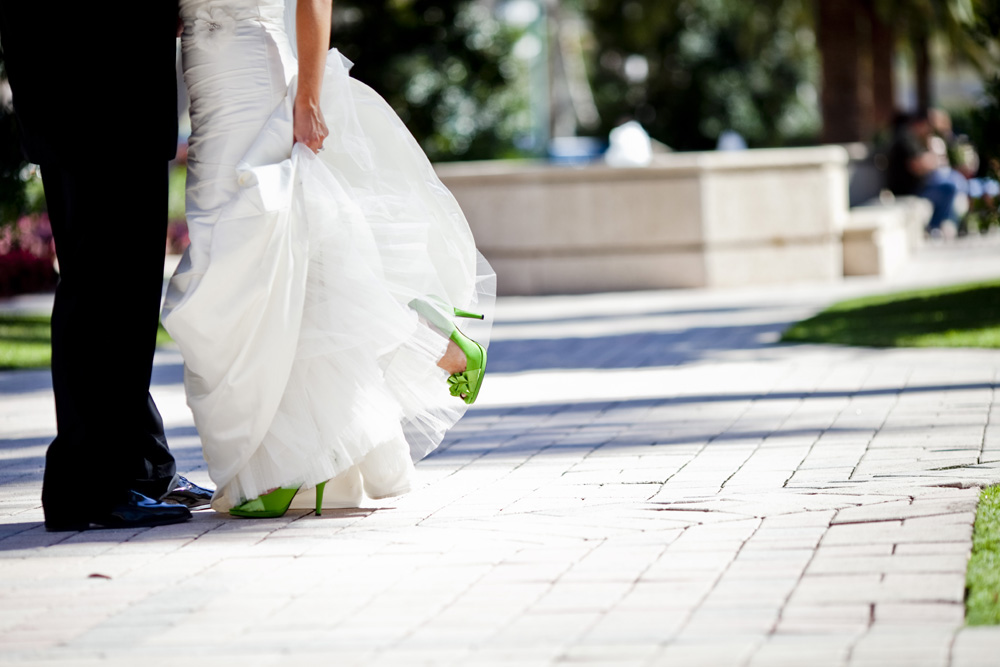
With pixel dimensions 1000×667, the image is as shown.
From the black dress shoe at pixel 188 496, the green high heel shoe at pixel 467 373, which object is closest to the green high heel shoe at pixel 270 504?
the black dress shoe at pixel 188 496

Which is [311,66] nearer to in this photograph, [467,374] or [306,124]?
[306,124]

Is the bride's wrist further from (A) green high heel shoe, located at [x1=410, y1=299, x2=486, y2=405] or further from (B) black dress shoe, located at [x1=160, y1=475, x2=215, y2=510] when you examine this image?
(B) black dress shoe, located at [x1=160, y1=475, x2=215, y2=510]

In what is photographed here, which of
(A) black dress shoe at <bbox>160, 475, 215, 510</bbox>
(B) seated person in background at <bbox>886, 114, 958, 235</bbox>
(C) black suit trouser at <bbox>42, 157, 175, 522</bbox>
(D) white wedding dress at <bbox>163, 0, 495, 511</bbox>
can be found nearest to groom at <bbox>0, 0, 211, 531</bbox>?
(C) black suit trouser at <bbox>42, 157, 175, 522</bbox>

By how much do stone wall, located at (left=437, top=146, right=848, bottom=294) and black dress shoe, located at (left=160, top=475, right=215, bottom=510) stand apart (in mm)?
9528

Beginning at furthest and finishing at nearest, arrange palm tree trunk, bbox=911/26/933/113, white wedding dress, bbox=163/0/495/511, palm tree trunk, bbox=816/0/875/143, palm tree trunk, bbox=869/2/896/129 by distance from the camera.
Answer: palm tree trunk, bbox=911/26/933/113 → palm tree trunk, bbox=869/2/896/129 → palm tree trunk, bbox=816/0/875/143 → white wedding dress, bbox=163/0/495/511

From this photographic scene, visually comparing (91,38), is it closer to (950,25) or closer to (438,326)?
(438,326)

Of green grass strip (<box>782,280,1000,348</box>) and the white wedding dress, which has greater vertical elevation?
the white wedding dress

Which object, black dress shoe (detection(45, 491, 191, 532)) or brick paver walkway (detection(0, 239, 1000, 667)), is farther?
black dress shoe (detection(45, 491, 191, 532))

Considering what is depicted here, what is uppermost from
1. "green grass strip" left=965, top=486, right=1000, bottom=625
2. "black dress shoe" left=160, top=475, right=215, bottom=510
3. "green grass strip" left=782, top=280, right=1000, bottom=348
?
"green grass strip" left=965, top=486, right=1000, bottom=625

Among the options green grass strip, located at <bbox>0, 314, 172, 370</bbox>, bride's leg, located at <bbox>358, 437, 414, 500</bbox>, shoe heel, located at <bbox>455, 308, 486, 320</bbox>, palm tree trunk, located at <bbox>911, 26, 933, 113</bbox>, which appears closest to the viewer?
bride's leg, located at <bbox>358, 437, 414, 500</bbox>

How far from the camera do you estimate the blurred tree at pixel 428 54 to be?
19.4m

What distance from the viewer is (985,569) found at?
3590 millimetres

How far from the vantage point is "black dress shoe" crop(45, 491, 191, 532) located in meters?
4.70

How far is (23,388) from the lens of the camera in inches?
343
